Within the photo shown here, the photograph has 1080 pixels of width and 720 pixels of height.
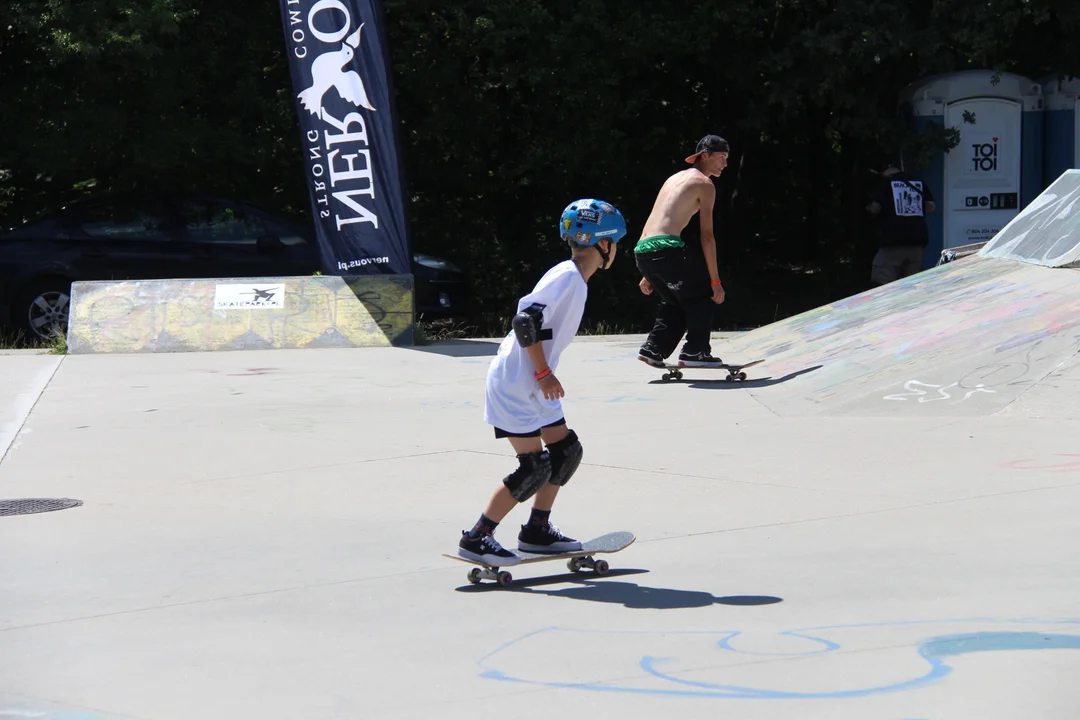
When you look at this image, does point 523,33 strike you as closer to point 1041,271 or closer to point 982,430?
point 1041,271

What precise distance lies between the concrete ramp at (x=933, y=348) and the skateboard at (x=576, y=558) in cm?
383

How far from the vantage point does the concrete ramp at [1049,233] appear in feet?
36.3

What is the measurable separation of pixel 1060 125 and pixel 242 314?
10.7m

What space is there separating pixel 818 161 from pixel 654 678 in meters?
21.1

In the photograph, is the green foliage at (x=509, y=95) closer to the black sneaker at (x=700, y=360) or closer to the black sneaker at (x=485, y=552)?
the black sneaker at (x=700, y=360)

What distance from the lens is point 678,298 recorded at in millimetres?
10133

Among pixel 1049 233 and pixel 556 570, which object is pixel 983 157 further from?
pixel 556 570

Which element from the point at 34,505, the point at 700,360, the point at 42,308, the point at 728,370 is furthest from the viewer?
the point at 42,308

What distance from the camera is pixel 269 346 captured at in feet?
44.2

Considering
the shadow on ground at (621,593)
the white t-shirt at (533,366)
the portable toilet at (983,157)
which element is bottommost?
the shadow on ground at (621,593)

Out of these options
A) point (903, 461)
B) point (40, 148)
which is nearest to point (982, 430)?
point (903, 461)

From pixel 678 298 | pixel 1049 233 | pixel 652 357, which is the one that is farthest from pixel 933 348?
pixel 1049 233

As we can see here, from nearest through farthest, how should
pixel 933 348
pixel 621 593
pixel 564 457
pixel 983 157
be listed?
pixel 621 593
pixel 564 457
pixel 933 348
pixel 983 157

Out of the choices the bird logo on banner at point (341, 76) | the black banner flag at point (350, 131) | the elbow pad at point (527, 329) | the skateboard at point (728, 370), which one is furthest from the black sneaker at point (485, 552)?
the bird logo on banner at point (341, 76)
